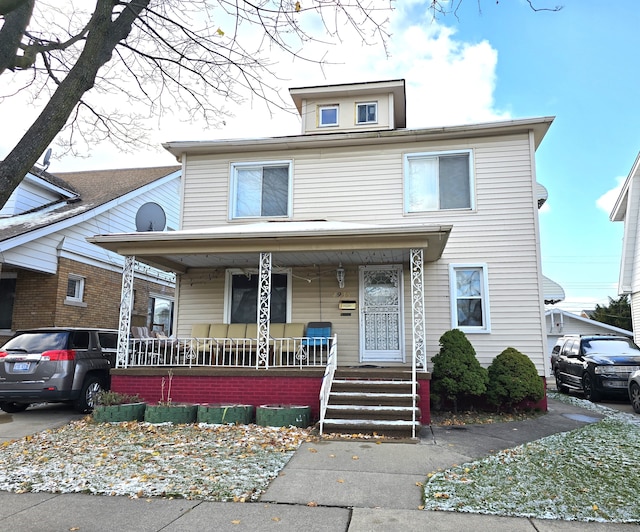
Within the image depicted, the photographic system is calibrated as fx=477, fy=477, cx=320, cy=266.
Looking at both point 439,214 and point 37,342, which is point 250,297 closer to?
point 37,342

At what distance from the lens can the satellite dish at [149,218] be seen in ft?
39.2

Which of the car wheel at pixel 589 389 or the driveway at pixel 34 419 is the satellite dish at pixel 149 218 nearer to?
the driveway at pixel 34 419

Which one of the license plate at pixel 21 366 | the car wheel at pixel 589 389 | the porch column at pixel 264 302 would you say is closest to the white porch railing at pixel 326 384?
the porch column at pixel 264 302

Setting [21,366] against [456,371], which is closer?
[21,366]

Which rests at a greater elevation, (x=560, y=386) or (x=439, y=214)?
(x=439, y=214)

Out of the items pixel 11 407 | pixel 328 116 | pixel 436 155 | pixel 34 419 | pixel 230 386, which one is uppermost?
Result: pixel 328 116

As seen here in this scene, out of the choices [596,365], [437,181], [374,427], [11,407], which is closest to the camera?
[374,427]

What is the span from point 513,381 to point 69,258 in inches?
456

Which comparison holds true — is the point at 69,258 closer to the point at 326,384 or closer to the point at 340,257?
the point at 340,257

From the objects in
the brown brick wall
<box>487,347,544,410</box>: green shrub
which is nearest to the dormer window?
<box>487,347,544,410</box>: green shrub

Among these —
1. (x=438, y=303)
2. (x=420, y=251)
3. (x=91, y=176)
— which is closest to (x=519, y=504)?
(x=420, y=251)

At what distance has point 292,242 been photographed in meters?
9.19

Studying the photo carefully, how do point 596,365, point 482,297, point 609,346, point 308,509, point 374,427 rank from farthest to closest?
1. point 609,346
2. point 596,365
3. point 482,297
4. point 374,427
5. point 308,509

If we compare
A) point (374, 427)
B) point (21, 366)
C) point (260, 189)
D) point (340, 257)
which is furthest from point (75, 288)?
point (374, 427)
